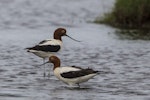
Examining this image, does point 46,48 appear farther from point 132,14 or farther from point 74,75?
point 132,14

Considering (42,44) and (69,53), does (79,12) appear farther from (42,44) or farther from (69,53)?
(42,44)

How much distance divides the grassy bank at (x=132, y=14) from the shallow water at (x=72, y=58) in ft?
1.87

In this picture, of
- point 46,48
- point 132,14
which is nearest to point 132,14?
point 132,14

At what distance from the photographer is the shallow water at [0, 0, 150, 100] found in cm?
1265

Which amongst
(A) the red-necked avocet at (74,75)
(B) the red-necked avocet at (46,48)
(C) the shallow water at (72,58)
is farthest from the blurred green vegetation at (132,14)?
(A) the red-necked avocet at (74,75)

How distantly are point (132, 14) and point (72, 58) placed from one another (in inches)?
275

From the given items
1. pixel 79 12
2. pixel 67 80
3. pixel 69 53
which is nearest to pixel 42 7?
pixel 79 12

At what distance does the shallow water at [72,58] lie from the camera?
41.5ft

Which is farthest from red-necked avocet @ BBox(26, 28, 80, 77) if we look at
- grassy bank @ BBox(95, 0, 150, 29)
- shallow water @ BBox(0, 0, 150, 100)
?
grassy bank @ BBox(95, 0, 150, 29)

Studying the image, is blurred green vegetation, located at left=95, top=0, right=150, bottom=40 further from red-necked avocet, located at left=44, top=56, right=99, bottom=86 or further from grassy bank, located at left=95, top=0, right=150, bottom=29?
red-necked avocet, located at left=44, top=56, right=99, bottom=86

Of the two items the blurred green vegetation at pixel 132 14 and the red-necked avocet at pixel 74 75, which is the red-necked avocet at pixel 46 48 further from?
the blurred green vegetation at pixel 132 14

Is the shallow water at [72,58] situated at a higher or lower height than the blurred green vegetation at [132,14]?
lower

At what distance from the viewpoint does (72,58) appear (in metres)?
17.5

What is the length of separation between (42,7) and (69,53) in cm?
1414
